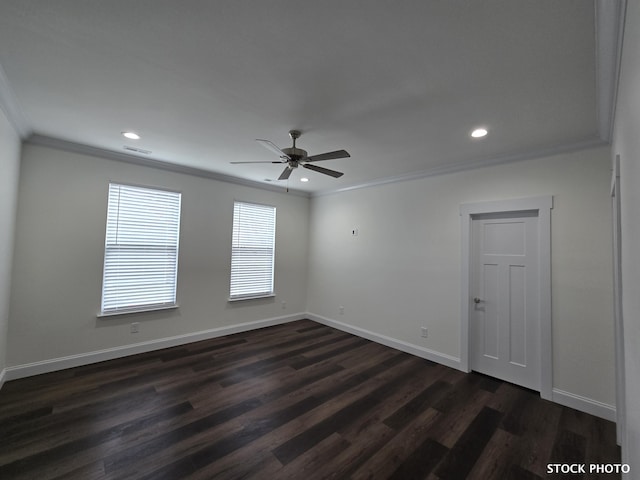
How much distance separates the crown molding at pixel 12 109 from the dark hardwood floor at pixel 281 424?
2.65 m

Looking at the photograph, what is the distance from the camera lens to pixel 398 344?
4.13m

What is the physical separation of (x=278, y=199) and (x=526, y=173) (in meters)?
3.92

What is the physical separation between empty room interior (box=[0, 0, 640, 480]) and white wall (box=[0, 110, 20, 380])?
1.6 inches

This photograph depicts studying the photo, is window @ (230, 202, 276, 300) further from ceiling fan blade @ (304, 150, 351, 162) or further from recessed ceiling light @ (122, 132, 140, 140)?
ceiling fan blade @ (304, 150, 351, 162)

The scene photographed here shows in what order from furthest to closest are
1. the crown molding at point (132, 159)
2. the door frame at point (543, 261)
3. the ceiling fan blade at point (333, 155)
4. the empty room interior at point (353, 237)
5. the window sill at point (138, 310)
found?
the window sill at point (138, 310), the crown molding at point (132, 159), the door frame at point (543, 261), the ceiling fan blade at point (333, 155), the empty room interior at point (353, 237)

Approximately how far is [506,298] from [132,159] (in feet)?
16.8

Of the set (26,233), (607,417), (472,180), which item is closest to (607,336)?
(607,417)

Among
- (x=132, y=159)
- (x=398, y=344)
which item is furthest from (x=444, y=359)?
(x=132, y=159)

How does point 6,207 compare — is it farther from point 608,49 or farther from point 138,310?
point 608,49

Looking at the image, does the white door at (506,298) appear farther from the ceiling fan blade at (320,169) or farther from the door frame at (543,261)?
the ceiling fan blade at (320,169)

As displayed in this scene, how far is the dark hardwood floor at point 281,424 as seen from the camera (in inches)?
73.6

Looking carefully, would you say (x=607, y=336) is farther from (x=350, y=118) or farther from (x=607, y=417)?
(x=350, y=118)

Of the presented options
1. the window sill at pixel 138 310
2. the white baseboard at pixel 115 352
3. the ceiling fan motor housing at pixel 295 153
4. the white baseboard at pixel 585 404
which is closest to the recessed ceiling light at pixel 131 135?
the ceiling fan motor housing at pixel 295 153

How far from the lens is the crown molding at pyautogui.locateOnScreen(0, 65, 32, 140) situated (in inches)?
80.2
